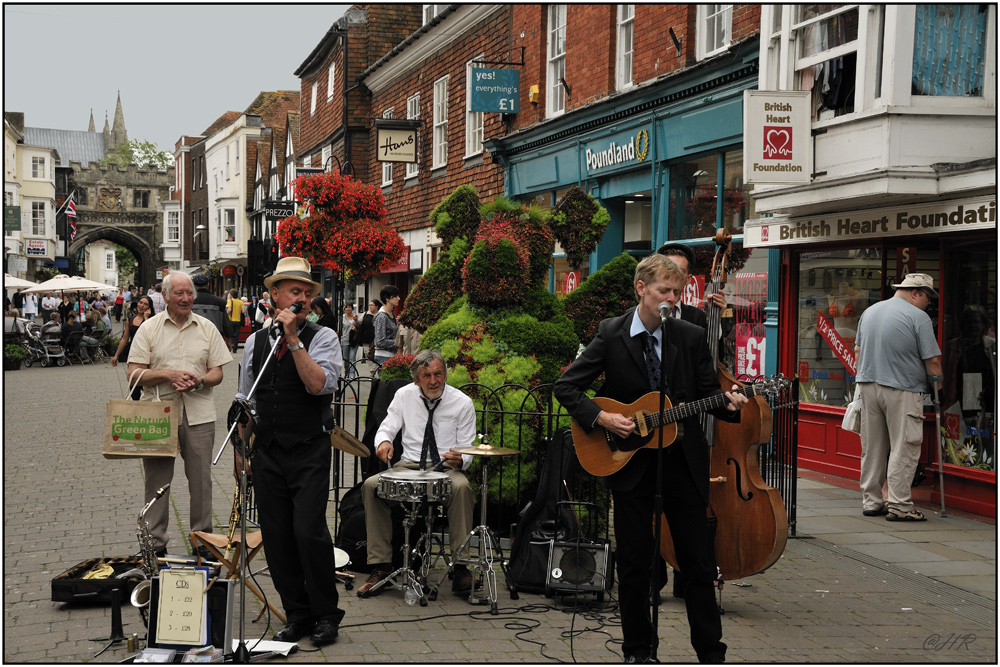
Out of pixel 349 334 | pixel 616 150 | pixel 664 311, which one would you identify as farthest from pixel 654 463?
pixel 349 334

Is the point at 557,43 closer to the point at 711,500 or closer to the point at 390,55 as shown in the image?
the point at 390,55

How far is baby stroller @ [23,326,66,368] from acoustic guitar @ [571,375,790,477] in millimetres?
24765

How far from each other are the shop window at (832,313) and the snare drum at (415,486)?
593 cm

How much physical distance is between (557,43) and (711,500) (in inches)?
478

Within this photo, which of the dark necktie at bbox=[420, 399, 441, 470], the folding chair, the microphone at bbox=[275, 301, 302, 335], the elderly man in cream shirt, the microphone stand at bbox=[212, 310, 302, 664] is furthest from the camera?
the elderly man in cream shirt

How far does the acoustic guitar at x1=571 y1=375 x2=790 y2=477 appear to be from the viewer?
14.9ft

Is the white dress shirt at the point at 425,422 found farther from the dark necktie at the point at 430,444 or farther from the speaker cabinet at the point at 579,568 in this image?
the speaker cabinet at the point at 579,568

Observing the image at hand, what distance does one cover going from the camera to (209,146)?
61.1m

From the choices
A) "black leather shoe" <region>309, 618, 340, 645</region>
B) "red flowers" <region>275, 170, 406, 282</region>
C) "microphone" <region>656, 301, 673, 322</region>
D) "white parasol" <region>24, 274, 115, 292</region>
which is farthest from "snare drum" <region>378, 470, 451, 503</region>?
"white parasol" <region>24, 274, 115, 292</region>

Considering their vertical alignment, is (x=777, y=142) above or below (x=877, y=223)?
above

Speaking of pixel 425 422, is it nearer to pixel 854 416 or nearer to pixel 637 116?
pixel 854 416

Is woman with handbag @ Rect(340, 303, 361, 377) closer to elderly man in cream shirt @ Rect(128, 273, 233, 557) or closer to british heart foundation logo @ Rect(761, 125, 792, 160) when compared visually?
british heart foundation logo @ Rect(761, 125, 792, 160)

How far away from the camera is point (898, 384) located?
859cm

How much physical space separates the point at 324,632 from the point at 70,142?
389 ft
